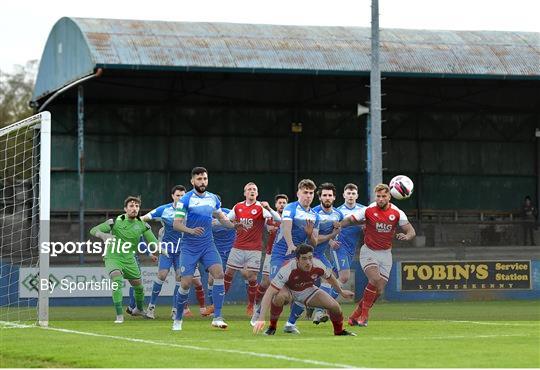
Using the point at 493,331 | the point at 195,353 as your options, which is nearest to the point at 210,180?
the point at 493,331

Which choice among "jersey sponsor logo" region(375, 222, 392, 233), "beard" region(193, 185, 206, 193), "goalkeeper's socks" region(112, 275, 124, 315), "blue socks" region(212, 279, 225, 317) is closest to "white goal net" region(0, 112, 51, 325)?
"goalkeeper's socks" region(112, 275, 124, 315)

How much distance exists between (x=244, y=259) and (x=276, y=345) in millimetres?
7836

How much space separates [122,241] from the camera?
21.4m

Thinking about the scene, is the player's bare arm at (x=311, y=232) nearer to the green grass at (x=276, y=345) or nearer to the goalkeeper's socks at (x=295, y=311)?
the green grass at (x=276, y=345)

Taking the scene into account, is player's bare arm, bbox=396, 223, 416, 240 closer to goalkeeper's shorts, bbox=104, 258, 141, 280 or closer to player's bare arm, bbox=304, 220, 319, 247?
player's bare arm, bbox=304, 220, 319, 247

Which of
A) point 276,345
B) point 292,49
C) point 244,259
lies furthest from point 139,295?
point 292,49

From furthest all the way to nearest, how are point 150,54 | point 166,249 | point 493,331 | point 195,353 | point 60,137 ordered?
point 60,137 < point 150,54 < point 166,249 < point 493,331 < point 195,353

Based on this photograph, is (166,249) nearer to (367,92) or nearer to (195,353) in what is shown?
(195,353)

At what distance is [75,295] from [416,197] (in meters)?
25.9

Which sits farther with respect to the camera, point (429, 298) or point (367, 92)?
point (367, 92)

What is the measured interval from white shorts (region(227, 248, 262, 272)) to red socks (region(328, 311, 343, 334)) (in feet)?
19.4

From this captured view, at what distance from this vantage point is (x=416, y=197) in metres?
52.2

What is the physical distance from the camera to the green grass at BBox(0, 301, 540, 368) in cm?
1289

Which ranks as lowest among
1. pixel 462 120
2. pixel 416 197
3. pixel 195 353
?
pixel 195 353
